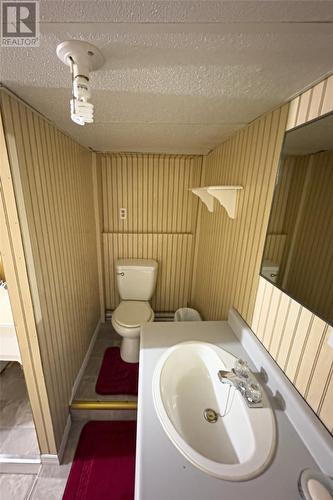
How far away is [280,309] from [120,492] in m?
1.36

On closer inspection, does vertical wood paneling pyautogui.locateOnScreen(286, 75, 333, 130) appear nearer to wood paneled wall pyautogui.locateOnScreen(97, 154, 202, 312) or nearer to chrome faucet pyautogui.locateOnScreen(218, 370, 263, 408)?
chrome faucet pyautogui.locateOnScreen(218, 370, 263, 408)

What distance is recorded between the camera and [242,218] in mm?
1256

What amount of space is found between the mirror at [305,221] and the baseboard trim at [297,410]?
340 mm

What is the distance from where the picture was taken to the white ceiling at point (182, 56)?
0.44 meters

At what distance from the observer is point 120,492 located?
1166mm

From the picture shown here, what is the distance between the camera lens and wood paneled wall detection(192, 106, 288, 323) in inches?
39.8

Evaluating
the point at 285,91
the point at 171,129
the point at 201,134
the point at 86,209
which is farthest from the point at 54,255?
the point at 285,91

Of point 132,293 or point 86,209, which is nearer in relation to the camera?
point 86,209

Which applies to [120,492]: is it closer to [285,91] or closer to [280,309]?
[280,309]

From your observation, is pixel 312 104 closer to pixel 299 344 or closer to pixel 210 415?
pixel 299 344

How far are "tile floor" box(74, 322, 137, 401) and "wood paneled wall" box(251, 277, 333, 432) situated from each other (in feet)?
4.07

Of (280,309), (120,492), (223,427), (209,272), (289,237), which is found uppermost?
(289,237)

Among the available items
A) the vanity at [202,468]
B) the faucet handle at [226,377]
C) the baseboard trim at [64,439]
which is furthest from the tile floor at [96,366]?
the faucet handle at [226,377]

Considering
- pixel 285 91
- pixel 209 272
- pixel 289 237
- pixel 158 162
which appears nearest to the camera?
Result: pixel 285 91
